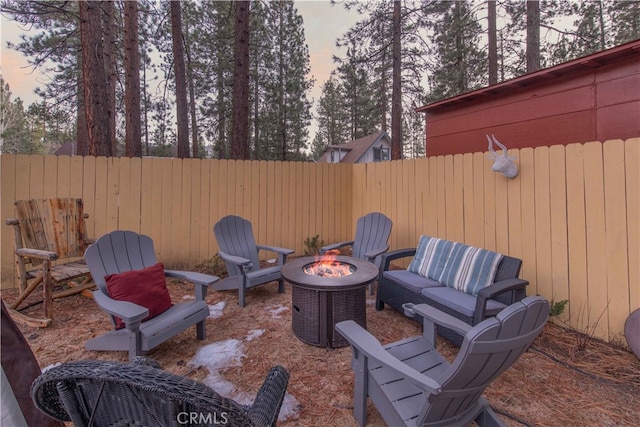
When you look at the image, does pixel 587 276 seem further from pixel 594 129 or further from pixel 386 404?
pixel 594 129

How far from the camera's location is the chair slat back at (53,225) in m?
3.03

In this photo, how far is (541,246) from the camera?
109 inches

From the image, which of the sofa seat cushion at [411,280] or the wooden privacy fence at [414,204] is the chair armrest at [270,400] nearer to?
the sofa seat cushion at [411,280]

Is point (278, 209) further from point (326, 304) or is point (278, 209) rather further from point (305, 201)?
point (326, 304)

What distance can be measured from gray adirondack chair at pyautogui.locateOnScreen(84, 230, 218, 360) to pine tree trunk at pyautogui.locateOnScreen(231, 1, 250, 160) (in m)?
3.31

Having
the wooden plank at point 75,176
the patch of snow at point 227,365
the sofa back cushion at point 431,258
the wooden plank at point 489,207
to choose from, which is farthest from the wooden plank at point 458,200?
the wooden plank at point 75,176

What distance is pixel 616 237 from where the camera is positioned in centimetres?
232

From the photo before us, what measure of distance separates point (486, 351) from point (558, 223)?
2.19m

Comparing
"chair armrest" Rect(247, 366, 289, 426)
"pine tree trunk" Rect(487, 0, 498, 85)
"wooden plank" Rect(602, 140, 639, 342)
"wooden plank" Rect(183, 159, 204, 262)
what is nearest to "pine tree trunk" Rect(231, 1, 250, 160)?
"wooden plank" Rect(183, 159, 204, 262)

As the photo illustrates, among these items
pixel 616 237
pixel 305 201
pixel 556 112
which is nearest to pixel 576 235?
pixel 616 237

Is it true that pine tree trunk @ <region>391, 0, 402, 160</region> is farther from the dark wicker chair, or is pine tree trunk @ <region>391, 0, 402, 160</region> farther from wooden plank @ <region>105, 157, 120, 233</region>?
the dark wicker chair

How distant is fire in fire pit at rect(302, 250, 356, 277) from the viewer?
272cm

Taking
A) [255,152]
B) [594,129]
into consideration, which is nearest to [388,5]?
[594,129]

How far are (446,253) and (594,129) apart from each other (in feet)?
9.94
